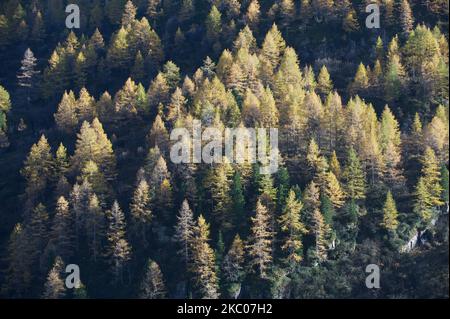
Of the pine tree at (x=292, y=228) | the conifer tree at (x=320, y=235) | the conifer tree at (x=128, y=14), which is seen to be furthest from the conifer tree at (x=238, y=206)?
the conifer tree at (x=128, y=14)

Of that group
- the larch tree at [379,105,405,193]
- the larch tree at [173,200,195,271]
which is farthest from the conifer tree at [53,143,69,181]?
the larch tree at [379,105,405,193]

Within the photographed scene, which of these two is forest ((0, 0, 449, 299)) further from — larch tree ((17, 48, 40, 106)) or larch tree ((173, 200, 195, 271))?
larch tree ((17, 48, 40, 106))

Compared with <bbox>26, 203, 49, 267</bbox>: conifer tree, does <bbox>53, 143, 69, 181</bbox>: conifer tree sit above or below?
above

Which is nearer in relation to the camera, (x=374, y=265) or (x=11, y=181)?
(x=374, y=265)

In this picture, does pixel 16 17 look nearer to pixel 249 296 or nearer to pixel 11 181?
pixel 11 181

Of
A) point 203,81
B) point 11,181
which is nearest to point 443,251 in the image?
point 203,81
